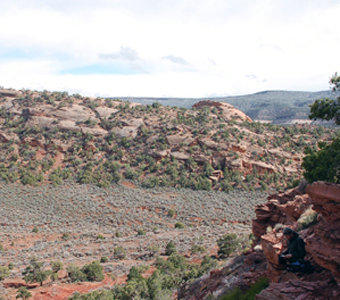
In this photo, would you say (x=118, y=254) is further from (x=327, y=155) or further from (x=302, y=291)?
(x=302, y=291)

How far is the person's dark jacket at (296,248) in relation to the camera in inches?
253

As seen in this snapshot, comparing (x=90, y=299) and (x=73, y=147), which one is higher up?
(x=73, y=147)

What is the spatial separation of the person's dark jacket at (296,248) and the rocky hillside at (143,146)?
25.9 metres

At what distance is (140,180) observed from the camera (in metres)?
34.1

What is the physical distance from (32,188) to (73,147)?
9.85 m

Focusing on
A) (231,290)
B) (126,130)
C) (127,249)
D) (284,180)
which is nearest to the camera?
(231,290)

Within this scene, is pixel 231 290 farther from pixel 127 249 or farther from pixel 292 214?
pixel 127 249

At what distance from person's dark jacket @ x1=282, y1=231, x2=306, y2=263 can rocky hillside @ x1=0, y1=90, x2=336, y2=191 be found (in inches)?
1021

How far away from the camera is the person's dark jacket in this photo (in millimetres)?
6434

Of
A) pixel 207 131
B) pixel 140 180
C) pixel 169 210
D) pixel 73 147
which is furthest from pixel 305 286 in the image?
pixel 73 147

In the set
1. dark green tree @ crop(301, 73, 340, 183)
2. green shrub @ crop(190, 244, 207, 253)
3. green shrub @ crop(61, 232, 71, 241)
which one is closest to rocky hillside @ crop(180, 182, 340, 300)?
dark green tree @ crop(301, 73, 340, 183)

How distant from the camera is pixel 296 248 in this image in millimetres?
6508

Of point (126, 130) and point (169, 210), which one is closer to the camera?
point (169, 210)

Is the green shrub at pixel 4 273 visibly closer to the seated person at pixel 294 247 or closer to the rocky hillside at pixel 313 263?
the rocky hillside at pixel 313 263
